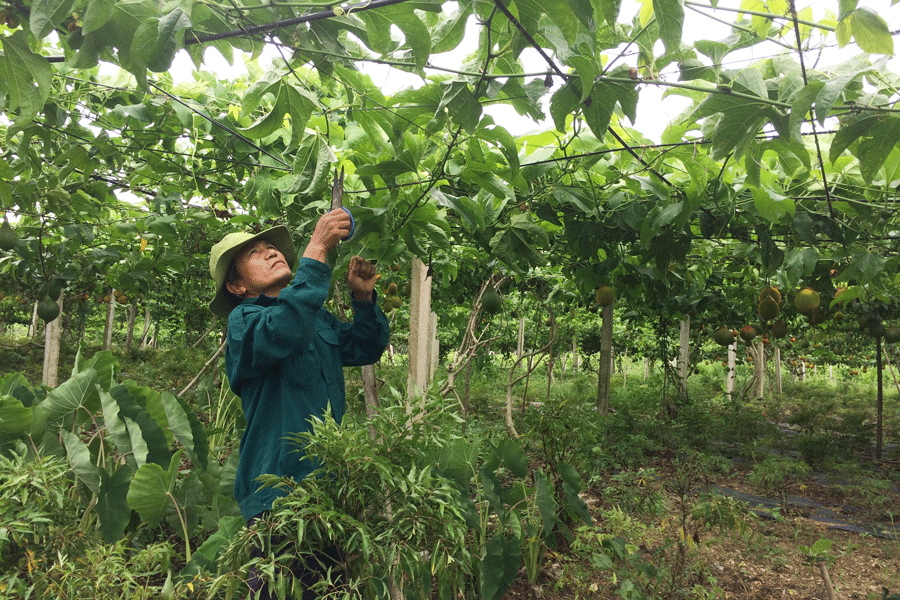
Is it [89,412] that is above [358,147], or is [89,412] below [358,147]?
below

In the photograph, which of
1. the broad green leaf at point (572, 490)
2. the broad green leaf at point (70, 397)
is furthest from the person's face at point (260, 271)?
the broad green leaf at point (572, 490)

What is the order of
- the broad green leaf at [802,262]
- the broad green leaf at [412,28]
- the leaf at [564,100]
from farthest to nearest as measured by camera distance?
the broad green leaf at [802,262] < the leaf at [564,100] < the broad green leaf at [412,28]

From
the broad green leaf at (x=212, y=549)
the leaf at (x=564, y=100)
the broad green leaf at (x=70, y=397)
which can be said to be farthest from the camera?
the broad green leaf at (x=70, y=397)

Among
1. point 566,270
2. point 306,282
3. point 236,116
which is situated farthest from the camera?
point 566,270

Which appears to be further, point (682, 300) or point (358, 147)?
point (682, 300)

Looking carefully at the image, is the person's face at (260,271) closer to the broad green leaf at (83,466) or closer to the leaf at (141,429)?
the leaf at (141,429)

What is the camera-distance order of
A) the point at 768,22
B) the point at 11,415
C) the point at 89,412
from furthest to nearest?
1. the point at 89,412
2. the point at 11,415
3. the point at 768,22

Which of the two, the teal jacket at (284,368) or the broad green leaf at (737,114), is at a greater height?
the broad green leaf at (737,114)

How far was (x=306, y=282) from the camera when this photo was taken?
140 cm

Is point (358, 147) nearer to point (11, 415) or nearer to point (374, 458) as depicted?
point (374, 458)

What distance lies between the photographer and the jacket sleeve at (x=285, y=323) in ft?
4.49

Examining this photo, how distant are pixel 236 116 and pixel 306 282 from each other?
1046mm

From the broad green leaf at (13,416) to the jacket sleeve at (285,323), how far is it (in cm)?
149

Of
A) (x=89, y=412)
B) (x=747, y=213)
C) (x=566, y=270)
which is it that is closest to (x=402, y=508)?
(x=747, y=213)
